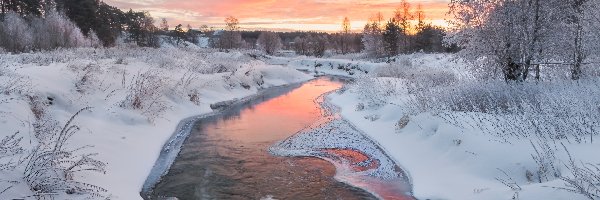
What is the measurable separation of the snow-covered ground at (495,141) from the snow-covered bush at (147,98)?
7415mm

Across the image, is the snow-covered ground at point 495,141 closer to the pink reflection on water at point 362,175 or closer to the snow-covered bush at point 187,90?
the pink reflection on water at point 362,175

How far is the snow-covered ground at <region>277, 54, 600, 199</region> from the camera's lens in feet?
26.7

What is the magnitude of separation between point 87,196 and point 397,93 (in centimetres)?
1427

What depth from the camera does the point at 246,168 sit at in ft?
38.3

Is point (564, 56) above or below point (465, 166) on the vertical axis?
above

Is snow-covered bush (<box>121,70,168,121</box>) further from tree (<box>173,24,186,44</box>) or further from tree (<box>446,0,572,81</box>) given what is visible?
tree (<box>173,24,186,44</box>)

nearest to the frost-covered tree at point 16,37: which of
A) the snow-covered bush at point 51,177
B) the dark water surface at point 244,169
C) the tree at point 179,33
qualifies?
the dark water surface at point 244,169

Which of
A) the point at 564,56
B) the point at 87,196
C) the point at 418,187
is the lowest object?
the point at 418,187

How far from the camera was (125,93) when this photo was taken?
17.1 m

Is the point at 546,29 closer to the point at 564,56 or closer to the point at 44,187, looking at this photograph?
the point at 564,56

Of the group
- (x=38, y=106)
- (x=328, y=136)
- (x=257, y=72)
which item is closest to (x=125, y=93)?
(x=38, y=106)

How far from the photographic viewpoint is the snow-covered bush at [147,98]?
15914mm

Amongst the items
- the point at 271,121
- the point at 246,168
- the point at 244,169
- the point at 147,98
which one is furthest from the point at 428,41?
the point at 244,169

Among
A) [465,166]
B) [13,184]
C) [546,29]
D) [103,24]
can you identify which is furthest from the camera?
[103,24]
